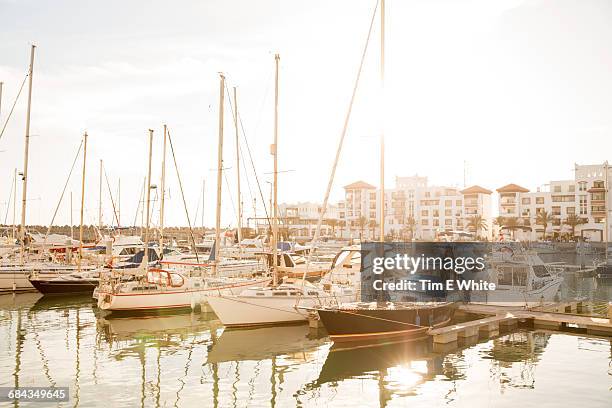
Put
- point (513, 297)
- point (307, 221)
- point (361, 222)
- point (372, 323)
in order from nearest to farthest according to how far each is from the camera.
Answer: point (372, 323), point (513, 297), point (361, 222), point (307, 221)

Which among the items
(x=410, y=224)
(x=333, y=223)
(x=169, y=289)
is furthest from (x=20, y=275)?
(x=333, y=223)

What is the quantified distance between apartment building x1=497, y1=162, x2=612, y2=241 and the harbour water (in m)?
81.6

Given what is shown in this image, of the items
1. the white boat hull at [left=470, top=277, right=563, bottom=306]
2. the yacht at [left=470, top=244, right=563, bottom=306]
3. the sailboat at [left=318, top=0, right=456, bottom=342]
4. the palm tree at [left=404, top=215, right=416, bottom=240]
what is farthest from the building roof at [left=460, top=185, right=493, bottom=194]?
the sailboat at [left=318, top=0, right=456, bottom=342]

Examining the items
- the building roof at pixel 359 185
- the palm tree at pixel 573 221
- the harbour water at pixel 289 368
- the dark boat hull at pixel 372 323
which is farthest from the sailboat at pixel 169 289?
the building roof at pixel 359 185

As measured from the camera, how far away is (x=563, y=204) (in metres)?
102

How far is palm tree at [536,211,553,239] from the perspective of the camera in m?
95.4

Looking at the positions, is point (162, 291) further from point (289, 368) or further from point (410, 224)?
point (410, 224)

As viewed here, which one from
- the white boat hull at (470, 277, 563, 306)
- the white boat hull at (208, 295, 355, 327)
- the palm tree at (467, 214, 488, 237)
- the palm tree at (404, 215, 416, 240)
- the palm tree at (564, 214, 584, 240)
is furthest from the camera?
the palm tree at (404, 215, 416, 240)

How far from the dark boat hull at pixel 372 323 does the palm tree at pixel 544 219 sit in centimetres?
8490

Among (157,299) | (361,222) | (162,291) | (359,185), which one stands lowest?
(157,299)

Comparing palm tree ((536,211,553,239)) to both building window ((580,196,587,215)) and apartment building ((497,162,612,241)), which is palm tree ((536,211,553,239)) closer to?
apartment building ((497,162,612,241))

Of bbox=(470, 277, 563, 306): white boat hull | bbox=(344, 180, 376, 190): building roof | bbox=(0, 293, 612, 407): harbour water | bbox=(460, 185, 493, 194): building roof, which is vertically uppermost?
bbox=(344, 180, 376, 190): building roof

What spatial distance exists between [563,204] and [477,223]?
17564mm

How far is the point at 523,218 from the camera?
104062 mm
